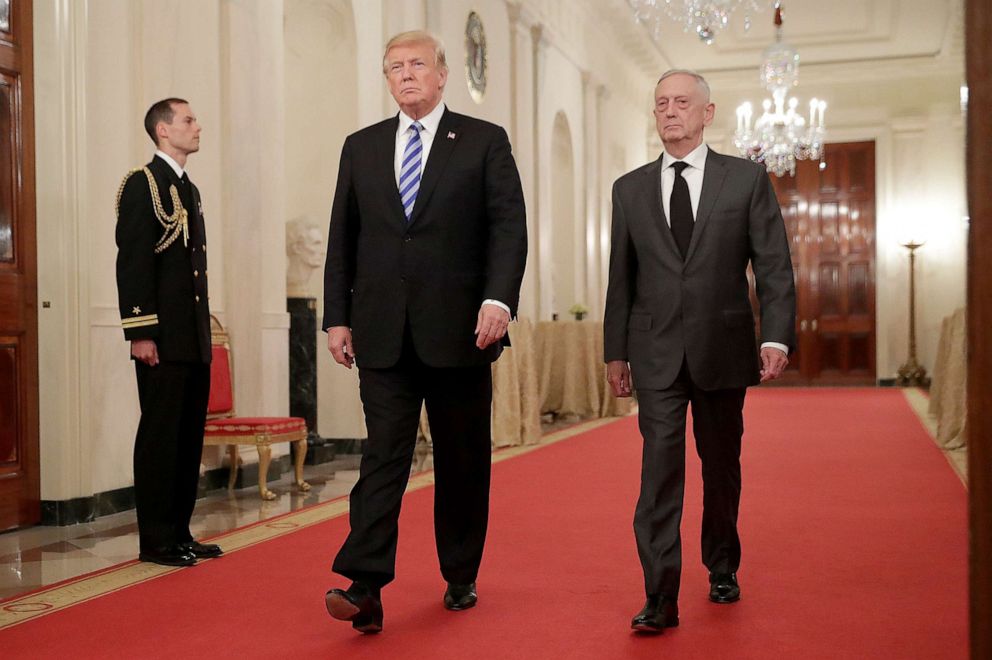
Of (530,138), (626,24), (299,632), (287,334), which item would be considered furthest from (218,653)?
Result: (626,24)

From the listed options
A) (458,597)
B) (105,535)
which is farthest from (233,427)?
(458,597)

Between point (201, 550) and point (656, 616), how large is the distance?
202 cm

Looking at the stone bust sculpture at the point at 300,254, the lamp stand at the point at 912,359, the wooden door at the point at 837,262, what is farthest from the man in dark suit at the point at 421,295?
the wooden door at the point at 837,262

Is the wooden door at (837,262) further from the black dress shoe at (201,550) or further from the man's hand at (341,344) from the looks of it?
the man's hand at (341,344)

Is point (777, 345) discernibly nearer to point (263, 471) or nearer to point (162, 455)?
point (162, 455)

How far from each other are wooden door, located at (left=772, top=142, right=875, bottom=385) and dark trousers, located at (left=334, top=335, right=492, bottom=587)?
49.8 ft

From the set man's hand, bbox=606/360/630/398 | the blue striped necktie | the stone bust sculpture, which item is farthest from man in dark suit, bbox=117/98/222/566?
the stone bust sculpture

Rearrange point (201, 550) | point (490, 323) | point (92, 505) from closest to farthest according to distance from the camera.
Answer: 1. point (490, 323)
2. point (201, 550)
3. point (92, 505)

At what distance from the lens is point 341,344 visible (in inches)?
126

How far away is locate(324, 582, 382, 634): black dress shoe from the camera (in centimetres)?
291

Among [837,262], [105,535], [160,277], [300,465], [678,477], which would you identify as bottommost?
[105,535]

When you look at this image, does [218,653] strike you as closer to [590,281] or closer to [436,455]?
[436,455]

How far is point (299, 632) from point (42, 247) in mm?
3113

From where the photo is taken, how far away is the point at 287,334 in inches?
288
